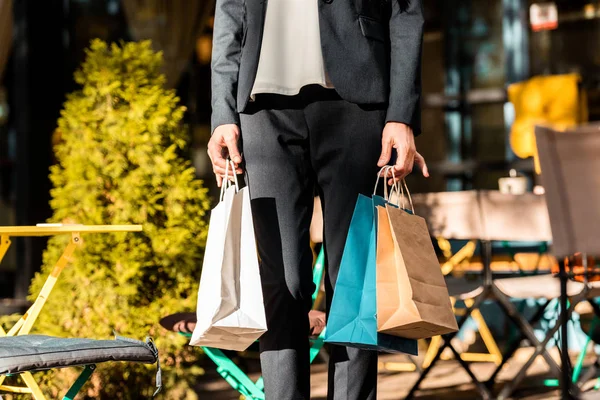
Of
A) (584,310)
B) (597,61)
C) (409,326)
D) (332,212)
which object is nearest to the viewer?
(409,326)

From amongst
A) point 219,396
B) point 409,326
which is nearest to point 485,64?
point 219,396

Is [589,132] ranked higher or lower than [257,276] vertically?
higher

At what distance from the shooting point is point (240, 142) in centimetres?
234

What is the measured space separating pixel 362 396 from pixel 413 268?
0.38m

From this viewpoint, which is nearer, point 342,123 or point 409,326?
point 409,326

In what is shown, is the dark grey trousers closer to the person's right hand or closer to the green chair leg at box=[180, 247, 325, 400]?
the person's right hand

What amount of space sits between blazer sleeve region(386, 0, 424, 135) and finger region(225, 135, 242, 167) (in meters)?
0.41

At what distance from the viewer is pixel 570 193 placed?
2229 mm

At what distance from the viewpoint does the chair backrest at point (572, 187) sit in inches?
85.7

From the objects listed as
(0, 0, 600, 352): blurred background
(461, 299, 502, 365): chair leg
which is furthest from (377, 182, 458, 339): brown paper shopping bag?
(0, 0, 600, 352): blurred background

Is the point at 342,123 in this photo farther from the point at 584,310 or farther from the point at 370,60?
the point at 584,310

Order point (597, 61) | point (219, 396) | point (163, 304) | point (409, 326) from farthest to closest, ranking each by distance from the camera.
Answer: point (597, 61), point (219, 396), point (163, 304), point (409, 326)

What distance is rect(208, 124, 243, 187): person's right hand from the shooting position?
7.54ft

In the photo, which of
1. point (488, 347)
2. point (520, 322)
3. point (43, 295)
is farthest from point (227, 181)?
point (488, 347)
